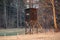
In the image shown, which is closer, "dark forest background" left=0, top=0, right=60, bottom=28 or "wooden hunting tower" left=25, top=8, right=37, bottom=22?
"wooden hunting tower" left=25, top=8, right=37, bottom=22

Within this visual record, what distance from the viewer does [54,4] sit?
38.4 ft

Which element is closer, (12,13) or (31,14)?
(31,14)

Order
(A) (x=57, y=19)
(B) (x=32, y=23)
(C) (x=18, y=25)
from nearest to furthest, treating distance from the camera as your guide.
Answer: (B) (x=32, y=23), (A) (x=57, y=19), (C) (x=18, y=25)

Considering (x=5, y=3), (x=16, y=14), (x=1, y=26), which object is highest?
(x=5, y=3)

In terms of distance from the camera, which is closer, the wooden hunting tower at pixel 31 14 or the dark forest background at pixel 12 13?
the wooden hunting tower at pixel 31 14

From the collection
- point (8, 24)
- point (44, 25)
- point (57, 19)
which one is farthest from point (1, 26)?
point (57, 19)

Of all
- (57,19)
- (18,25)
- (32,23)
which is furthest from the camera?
(18,25)

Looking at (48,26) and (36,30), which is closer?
(36,30)

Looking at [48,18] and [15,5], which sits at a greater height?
[15,5]

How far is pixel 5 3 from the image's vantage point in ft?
44.1

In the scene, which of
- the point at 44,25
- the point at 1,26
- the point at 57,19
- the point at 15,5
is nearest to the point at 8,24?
the point at 1,26

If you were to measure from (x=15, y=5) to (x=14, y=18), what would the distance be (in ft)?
3.55

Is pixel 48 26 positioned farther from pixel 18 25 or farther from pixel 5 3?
pixel 5 3

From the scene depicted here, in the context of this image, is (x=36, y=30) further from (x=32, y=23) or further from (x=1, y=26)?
(x=1, y=26)
